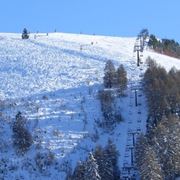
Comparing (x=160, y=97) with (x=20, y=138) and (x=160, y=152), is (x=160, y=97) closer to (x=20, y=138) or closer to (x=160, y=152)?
(x=160, y=152)

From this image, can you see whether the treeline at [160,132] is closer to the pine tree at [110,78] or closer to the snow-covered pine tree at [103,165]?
the snow-covered pine tree at [103,165]

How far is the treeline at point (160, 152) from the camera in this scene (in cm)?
5544

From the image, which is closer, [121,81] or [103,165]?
[103,165]

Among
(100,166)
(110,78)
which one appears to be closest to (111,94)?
(110,78)

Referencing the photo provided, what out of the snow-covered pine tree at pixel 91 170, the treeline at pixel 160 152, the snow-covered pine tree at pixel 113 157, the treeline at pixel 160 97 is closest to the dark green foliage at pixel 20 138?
the snow-covered pine tree at pixel 113 157

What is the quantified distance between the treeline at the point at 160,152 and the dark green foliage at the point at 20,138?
11321mm

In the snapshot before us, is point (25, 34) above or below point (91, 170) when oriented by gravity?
above

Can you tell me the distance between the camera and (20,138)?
64.9m

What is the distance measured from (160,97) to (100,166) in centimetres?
1235

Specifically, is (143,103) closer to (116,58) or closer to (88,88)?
(88,88)

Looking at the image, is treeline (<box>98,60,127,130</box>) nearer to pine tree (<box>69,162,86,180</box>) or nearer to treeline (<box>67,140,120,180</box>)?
treeline (<box>67,140,120,180</box>)

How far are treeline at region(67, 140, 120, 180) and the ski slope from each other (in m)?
2.60

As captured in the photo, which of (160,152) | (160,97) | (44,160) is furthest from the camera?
(160,97)

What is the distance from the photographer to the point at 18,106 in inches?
2881
